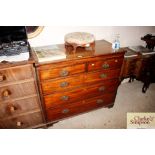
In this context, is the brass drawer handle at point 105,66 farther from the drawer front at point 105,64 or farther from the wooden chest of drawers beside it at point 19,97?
the wooden chest of drawers beside it at point 19,97

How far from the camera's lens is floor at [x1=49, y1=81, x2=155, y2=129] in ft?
8.40

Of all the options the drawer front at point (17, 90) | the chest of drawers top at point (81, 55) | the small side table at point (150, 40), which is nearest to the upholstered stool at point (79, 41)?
the chest of drawers top at point (81, 55)

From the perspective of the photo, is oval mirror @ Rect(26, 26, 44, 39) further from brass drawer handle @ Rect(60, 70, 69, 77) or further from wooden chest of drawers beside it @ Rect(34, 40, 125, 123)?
brass drawer handle @ Rect(60, 70, 69, 77)

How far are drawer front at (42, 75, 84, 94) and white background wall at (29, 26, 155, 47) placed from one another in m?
0.76

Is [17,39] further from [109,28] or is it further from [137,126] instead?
[137,126]

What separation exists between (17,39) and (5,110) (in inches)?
37.8

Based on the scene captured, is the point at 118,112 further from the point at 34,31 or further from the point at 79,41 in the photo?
the point at 34,31

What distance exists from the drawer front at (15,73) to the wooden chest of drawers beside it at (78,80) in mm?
123

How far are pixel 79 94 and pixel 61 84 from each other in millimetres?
415

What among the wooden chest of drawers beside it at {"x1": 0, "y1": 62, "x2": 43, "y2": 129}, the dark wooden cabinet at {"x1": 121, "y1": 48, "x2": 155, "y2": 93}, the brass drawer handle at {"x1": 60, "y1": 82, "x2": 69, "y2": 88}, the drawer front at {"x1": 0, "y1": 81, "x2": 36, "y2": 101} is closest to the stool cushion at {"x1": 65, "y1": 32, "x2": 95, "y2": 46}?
the brass drawer handle at {"x1": 60, "y1": 82, "x2": 69, "y2": 88}

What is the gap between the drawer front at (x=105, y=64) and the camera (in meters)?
2.10

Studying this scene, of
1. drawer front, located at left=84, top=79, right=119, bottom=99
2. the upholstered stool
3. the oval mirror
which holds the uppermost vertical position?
the oval mirror

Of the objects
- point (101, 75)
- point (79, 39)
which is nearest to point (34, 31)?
point (79, 39)

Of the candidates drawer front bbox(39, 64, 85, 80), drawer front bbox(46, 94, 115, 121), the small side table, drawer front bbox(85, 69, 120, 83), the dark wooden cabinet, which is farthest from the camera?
the small side table
